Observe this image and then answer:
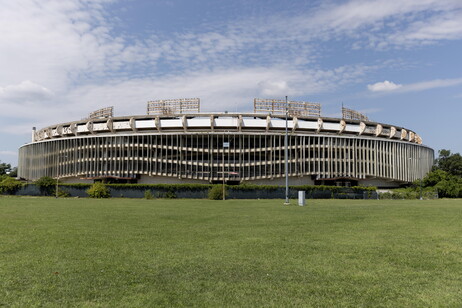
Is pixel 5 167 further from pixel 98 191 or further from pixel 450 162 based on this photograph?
pixel 450 162

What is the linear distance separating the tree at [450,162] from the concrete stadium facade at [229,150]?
2095 cm

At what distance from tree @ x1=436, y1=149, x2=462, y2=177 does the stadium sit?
1945 cm

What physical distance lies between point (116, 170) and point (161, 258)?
69.5 metres

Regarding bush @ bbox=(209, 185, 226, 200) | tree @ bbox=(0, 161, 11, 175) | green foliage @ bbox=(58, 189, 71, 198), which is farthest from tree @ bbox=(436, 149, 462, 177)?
tree @ bbox=(0, 161, 11, 175)

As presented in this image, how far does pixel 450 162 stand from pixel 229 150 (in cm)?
5404

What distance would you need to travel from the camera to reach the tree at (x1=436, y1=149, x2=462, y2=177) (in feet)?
295

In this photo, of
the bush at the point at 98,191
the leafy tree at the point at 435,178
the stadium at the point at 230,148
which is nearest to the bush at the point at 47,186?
the bush at the point at 98,191

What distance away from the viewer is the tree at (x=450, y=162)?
9001 centimetres

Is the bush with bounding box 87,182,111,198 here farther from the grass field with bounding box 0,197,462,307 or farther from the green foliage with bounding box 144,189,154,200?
the grass field with bounding box 0,197,462,307

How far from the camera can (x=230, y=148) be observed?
244ft

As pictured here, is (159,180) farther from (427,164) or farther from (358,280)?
(358,280)

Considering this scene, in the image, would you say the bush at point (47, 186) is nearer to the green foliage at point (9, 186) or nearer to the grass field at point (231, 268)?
the green foliage at point (9, 186)

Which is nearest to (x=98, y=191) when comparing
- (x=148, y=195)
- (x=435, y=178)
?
(x=148, y=195)

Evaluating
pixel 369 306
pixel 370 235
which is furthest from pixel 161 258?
Result: pixel 370 235
